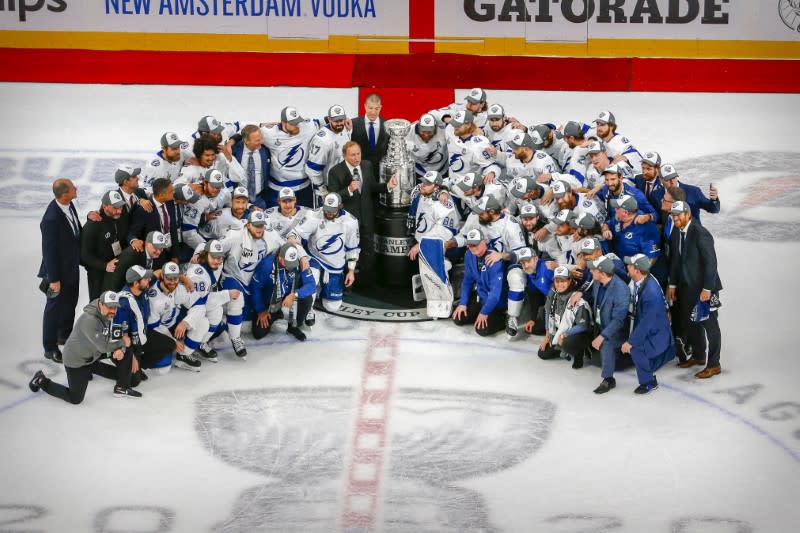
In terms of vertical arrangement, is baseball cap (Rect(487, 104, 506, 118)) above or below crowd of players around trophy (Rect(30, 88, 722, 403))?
above

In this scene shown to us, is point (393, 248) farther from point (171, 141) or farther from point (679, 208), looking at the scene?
point (679, 208)

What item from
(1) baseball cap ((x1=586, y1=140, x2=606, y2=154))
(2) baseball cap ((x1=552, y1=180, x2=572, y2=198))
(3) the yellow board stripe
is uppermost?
(3) the yellow board stripe

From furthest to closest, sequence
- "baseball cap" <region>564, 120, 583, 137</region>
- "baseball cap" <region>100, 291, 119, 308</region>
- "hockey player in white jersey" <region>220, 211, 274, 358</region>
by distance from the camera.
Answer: "baseball cap" <region>564, 120, 583, 137</region>, "hockey player in white jersey" <region>220, 211, 274, 358</region>, "baseball cap" <region>100, 291, 119, 308</region>

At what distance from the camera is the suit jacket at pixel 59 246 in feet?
31.9

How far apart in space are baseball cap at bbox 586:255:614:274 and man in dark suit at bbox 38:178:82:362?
3711mm

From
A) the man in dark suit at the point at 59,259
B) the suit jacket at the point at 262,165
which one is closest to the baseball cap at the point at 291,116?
the suit jacket at the point at 262,165

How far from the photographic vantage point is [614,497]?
8164 millimetres

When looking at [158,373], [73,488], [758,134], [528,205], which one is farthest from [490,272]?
[758,134]

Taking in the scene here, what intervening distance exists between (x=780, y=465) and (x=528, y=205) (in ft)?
9.27

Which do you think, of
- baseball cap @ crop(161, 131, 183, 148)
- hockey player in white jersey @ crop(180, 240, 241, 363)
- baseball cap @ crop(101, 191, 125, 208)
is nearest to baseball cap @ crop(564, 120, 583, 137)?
hockey player in white jersey @ crop(180, 240, 241, 363)

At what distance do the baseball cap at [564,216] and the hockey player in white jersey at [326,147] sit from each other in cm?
216

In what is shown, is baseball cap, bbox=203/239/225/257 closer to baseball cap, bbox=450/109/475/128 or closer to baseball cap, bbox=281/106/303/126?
baseball cap, bbox=281/106/303/126

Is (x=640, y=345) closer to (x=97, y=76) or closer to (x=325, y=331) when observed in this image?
(x=325, y=331)

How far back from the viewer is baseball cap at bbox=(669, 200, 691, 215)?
31.3 ft
